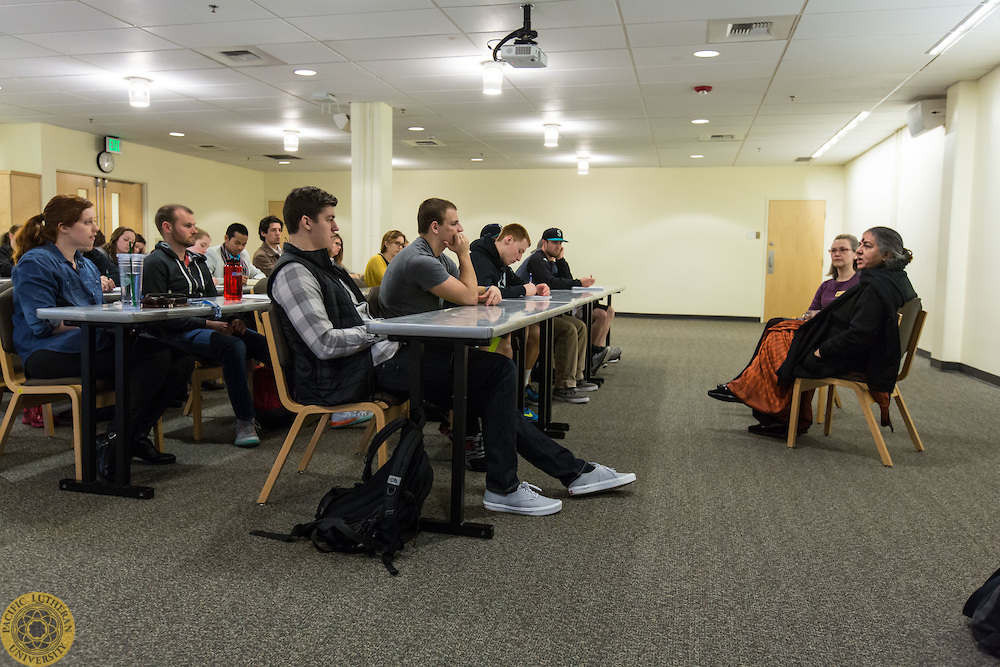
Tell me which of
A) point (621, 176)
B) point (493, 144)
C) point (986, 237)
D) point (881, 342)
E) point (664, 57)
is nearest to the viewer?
point (881, 342)

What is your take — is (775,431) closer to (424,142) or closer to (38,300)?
(38,300)

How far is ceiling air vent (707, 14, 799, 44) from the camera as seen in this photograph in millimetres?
4855

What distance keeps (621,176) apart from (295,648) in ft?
38.1

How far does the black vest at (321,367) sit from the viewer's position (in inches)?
107

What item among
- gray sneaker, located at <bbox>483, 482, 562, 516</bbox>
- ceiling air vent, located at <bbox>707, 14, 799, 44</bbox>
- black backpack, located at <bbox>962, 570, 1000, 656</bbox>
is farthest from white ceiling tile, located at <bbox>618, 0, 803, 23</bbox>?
black backpack, located at <bbox>962, 570, 1000, 656</bbox>

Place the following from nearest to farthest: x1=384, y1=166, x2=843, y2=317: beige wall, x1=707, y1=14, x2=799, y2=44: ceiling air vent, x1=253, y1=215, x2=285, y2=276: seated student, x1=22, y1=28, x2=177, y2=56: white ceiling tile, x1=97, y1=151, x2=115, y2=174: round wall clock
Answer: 1. x1=707, y1=14, x2=799, y2=44: ceiling air vent
2. x1=22, y1=28, x2=177, y2=56: white ceiling tile
3. x1=253, y1=215, x2=285, y2=276: seated student
4. x1=97, y1=151, x2=115, y2=174: round wall clock
5. x1=384, y1=166, x2=843, y2=317: beige wall

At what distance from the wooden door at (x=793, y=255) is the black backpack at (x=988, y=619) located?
10.8m

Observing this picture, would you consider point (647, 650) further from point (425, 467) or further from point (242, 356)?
point (242, 356)

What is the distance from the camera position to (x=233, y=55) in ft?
19.2

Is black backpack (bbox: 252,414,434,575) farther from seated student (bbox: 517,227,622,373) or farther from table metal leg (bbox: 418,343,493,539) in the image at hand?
seated student (bbox: 517,227,622,373)

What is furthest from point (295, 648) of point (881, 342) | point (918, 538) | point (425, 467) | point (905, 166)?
point (905, 166)

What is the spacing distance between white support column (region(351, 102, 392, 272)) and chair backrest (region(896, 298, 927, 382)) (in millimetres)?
5171

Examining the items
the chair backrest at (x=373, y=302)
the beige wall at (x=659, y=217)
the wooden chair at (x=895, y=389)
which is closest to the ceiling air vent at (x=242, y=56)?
the chair backrest at (x=373, y=302)

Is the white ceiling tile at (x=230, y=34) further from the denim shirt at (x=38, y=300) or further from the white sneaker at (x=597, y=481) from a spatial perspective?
the white sneaker at (x=597, y=481)
